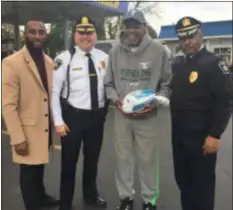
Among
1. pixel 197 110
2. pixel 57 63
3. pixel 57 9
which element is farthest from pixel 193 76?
pixel 57 9

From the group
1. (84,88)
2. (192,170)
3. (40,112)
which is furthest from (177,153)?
(40,112)

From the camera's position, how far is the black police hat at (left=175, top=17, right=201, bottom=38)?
3660 millimetres

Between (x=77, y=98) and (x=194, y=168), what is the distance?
4.22 ft

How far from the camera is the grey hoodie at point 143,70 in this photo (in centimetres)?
397

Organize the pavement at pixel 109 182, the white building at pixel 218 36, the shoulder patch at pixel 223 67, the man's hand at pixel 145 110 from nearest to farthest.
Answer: the shoulder patch at pixel 223 67, the man's hand at pixel 145 110, the pavement at pixel 109 182, the white building at pixel 218 36

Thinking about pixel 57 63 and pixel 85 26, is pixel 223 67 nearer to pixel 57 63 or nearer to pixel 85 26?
pixel 85 26

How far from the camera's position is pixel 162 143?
25.2 feet

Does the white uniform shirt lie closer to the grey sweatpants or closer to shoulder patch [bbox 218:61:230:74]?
the grey sweatpants

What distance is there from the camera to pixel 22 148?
3816mm

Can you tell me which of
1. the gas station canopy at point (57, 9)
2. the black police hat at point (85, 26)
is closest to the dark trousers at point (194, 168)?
the black police hat at point (85, 26)

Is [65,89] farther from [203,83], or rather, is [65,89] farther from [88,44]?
[203,83]

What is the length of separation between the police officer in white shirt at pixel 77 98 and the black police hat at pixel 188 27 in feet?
2.89

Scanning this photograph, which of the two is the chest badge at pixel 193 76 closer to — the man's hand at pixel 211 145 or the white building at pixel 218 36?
the man's hand at pixel 211 145

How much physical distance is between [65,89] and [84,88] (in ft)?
0.61
